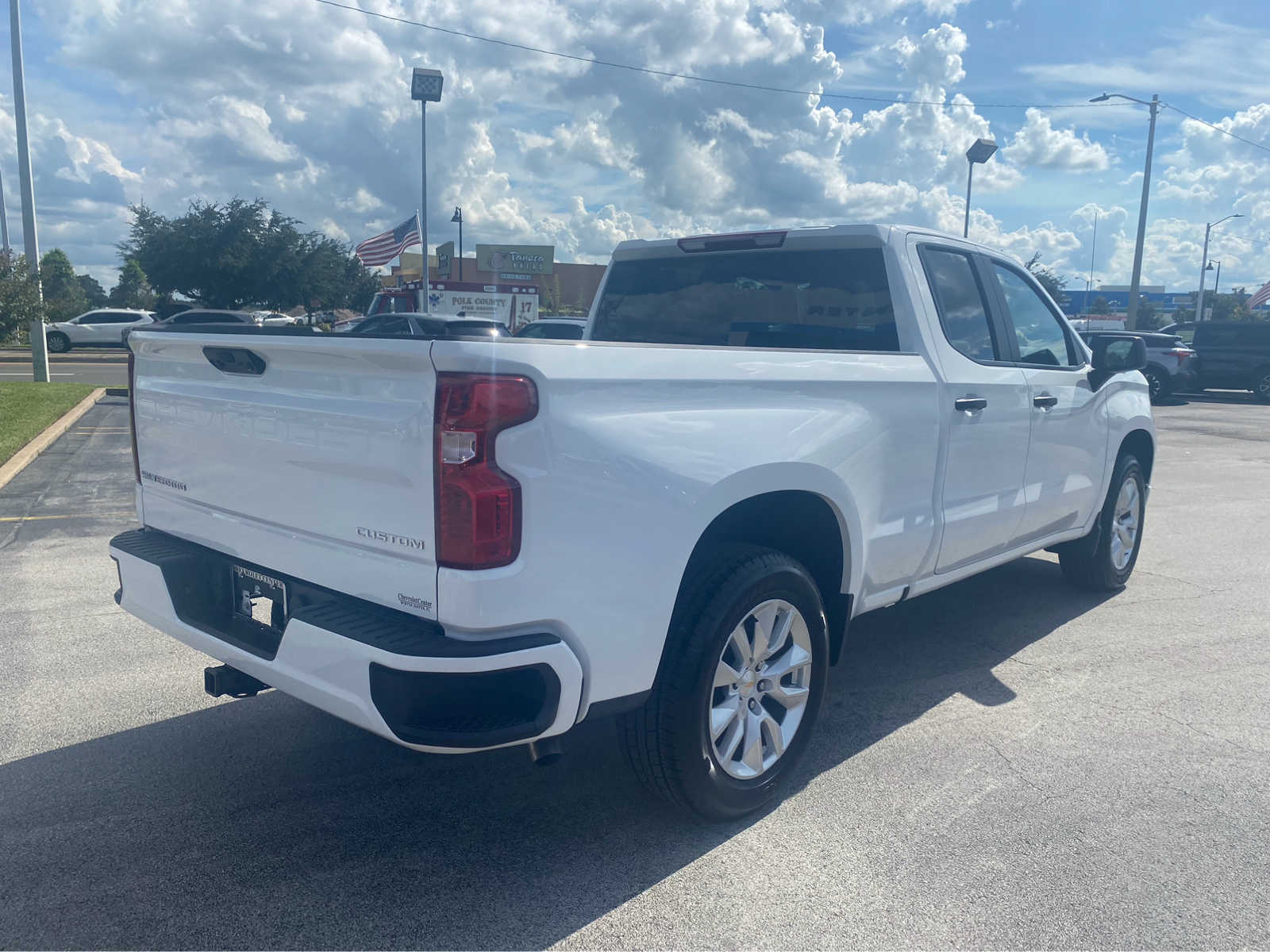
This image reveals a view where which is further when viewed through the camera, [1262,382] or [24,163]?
[1262,382]

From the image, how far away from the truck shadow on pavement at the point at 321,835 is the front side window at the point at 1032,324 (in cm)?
176

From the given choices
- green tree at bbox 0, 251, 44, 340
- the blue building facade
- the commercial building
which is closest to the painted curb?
green tree at bbox 0, 251, 44, 340

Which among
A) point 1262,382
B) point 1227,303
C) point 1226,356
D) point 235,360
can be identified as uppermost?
point 1227,303

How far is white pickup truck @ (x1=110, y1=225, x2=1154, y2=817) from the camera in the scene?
2.53 meters

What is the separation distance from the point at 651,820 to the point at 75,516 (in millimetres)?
6280

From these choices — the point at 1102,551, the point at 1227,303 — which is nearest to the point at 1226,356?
the point at 1102,551

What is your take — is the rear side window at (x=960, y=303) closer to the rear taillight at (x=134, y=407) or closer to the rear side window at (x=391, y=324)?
the rear taillight at (x=134, y=407)

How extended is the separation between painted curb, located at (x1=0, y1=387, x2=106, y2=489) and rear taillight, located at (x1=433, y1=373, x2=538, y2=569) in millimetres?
7973

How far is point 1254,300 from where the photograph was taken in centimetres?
3828

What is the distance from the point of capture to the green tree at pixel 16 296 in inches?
563

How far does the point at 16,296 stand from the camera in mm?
14445

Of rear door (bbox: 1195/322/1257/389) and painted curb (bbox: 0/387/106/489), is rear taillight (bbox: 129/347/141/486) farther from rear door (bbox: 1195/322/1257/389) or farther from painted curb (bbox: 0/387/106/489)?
rear door (bbox: 1195/322/1257/389)

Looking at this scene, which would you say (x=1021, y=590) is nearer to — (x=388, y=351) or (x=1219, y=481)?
(x=388, y=351)

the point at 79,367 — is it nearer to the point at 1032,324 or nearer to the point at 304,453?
the point at 1032,324
